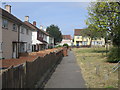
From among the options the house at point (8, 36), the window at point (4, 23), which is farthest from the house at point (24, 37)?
the window at point (4, 23)

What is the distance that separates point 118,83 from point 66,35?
11614cm

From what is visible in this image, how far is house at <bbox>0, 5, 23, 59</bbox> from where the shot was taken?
17.2m

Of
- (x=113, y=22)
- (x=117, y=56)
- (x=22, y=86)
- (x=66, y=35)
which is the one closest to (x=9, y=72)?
(x=22, y=86)

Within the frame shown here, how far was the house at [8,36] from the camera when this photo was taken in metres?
17.2

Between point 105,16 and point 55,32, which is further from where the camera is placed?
point 55,32

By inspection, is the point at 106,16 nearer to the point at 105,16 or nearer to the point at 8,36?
the point at 105,16

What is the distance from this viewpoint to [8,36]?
742 inches

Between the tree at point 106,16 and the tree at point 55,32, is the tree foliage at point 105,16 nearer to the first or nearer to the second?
the tree at point 106,16

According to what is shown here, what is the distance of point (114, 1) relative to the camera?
1756 centimetres

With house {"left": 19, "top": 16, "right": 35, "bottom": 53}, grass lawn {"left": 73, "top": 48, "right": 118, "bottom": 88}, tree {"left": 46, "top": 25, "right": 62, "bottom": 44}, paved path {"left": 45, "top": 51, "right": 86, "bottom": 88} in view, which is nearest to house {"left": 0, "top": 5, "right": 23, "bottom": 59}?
house {"left": 19, "top": 16, "right": 35, "bottom": 53}

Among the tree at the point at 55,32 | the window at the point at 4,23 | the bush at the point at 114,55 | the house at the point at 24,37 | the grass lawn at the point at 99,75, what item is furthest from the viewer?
the tree at the point at 55,32

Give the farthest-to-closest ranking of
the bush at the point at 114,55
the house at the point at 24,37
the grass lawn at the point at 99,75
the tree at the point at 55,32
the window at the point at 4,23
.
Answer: the tree at the point at 55,32 → the house at the point at 24,37 → the window at the point at 4,23 → the bush at the point at 114,55 → the grass lawn at the point at 99,75

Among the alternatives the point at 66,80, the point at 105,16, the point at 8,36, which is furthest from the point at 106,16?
the point at 66,80

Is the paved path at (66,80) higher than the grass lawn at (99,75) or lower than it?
lower
